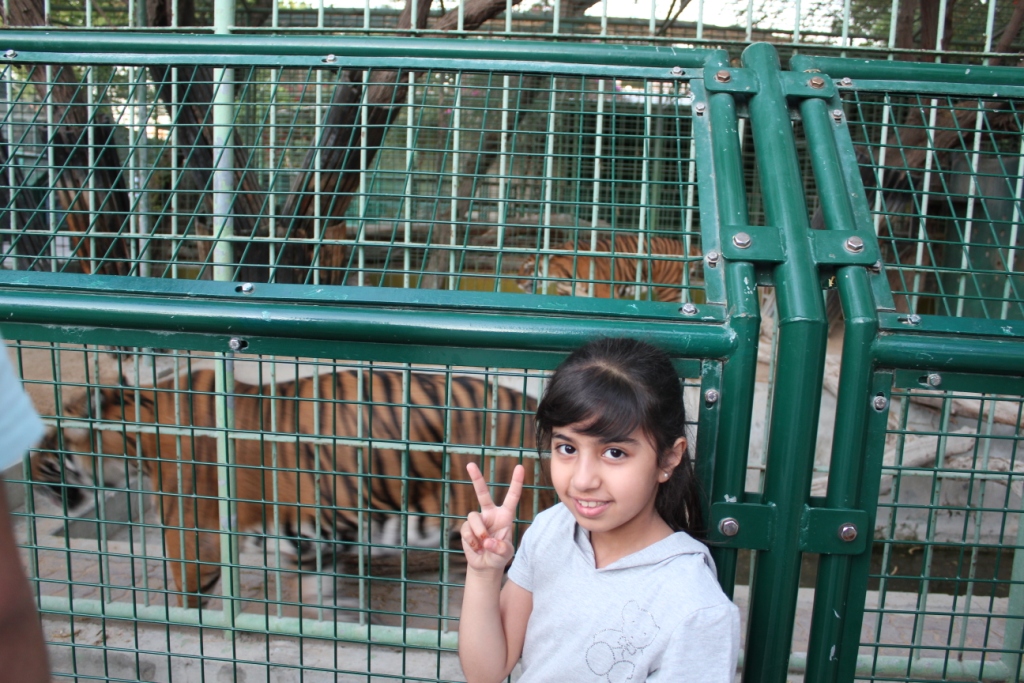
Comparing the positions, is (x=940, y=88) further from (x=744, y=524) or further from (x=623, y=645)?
(x=623, y=645)

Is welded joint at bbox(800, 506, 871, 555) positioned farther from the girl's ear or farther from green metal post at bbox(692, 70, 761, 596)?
the girl's ear

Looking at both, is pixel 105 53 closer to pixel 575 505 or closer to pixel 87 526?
pixel 575 505

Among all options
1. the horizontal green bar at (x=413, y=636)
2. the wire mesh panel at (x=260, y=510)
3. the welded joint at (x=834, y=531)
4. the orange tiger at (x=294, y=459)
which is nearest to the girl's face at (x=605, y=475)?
the welded joint at (x=834, y=531)

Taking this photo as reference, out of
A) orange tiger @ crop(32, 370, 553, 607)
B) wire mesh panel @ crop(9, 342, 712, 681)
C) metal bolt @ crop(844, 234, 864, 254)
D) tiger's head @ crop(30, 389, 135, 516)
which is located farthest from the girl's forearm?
tiger's head @ crop(30, 389, 135, 516)

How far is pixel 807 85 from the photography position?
1.45 m

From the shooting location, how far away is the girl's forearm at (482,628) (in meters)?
1.16

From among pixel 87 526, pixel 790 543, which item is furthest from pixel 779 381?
pixel 87 526

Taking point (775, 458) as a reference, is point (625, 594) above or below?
below

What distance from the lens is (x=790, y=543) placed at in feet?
3.79

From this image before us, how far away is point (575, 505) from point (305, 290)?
21.2 inches

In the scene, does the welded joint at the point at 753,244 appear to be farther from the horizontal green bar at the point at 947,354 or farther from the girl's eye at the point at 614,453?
the girl's eye at the point at 614,453

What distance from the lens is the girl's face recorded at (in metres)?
1.07

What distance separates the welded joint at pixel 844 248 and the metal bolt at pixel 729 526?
0.41 meters

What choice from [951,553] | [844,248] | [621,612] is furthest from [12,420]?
[951,553]
